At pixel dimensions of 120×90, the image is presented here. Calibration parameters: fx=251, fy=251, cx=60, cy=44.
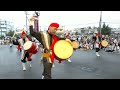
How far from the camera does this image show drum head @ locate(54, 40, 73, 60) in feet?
19.8

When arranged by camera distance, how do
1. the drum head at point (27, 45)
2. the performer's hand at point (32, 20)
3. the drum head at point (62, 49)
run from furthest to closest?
1. the drum head at point (27, 45)
2. the drum head at point (62, 49)
3. the performer's hand at point (32, 20)

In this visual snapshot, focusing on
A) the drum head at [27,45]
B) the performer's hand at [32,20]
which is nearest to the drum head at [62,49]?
the performer's hand at [32,20]

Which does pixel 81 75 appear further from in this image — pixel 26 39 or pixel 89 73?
pixel 26 39

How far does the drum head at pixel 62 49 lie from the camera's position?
6027mm

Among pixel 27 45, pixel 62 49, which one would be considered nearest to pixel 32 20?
pixel 62 49

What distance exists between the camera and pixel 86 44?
24.1 m

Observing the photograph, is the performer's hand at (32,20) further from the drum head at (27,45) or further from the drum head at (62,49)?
the drum head at (27,45)

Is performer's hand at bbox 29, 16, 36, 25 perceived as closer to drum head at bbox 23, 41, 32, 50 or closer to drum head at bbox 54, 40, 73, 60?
drum head at bbox 54, 40, 73, 60

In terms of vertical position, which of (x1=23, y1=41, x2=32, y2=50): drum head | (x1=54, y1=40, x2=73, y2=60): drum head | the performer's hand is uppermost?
the performer's hand

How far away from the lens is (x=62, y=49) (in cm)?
608

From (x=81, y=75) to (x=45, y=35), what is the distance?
334cm

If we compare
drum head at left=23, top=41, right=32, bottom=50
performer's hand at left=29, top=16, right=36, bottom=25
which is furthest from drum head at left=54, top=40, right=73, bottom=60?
drum head at left=23, top=41, right=32, bottom=50

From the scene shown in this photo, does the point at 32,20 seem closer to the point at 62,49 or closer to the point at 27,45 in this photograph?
the point at 62,49

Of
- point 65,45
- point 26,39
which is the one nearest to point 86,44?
point 26,39
